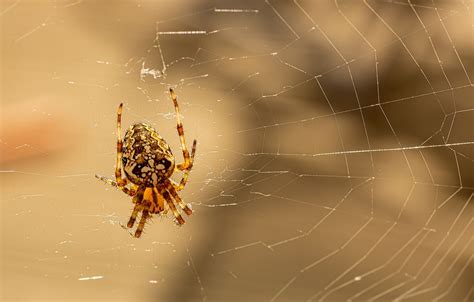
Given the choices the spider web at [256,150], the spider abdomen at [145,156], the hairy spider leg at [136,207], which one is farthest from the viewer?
the spider web at [256,150]

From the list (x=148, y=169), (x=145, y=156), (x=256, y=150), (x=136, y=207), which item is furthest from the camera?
(x=256, y=150)

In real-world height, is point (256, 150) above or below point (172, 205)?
above

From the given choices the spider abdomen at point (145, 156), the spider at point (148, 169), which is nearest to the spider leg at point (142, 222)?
the spider at point (148, 169)

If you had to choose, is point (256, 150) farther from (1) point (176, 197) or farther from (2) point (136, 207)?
(2) point (136, 207)

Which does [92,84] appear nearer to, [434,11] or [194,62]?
[194,62]

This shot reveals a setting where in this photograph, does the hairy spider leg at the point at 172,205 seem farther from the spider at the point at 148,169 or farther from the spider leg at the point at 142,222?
the spider leg at the point at 142,222

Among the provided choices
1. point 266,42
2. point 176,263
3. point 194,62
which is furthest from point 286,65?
point 176,263

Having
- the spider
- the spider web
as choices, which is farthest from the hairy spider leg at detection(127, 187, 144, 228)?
the spider web

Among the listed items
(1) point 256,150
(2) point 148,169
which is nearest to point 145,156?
(2) point 148,169
